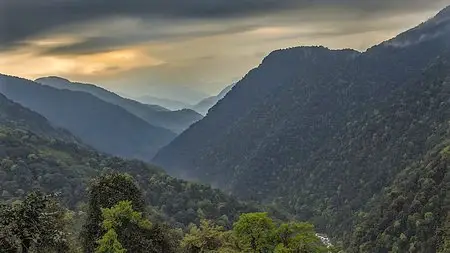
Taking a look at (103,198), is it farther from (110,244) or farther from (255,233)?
(255,233)

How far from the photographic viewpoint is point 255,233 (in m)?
39.8

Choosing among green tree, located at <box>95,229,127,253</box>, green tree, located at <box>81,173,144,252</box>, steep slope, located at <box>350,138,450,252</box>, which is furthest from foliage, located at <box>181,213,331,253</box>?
steep slope, located at <box>350,138,450,252</box>

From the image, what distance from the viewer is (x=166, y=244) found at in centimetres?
4231

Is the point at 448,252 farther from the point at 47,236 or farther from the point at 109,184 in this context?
the point at 47,236

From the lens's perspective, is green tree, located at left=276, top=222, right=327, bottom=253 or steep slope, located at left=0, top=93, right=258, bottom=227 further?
steep slope, located at left=0, top=93, right=258, bottom=227

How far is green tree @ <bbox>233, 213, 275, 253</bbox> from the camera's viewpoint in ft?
130

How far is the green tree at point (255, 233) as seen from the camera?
130 feet

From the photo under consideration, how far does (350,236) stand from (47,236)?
6265 inches

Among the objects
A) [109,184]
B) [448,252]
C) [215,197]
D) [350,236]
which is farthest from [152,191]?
[109,184]

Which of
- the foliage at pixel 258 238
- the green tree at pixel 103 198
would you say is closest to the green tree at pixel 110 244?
the green tree at pixel 103 198

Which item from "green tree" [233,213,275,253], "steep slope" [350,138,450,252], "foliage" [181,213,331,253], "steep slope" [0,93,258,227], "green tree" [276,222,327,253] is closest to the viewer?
"green tree" [276,222,327,253]

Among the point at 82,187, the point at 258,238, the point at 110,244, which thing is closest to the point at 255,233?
the point at 258,238

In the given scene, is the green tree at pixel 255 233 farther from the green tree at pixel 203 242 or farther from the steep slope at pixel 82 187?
the steep slope at pixel 82 187

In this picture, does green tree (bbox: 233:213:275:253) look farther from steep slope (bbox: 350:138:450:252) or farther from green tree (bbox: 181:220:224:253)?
steep slope (bbox: 350:138:450:252)
